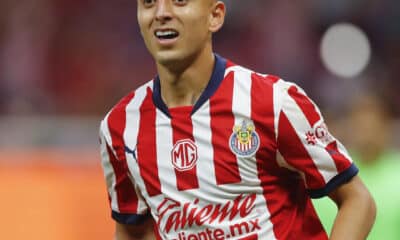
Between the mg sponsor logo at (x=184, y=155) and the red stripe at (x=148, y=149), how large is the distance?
0.08 meters

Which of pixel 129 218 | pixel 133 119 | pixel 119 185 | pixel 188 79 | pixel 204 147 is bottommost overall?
pixel 129 218

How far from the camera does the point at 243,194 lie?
3.12 m

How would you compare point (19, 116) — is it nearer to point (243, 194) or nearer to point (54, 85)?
point (54, 85)

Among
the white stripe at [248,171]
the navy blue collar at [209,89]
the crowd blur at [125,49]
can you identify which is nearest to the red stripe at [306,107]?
the white stripe at [248,171]

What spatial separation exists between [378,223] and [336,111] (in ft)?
11.7

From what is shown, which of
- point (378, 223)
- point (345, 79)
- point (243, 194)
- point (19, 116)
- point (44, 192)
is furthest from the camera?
point (345, 79)

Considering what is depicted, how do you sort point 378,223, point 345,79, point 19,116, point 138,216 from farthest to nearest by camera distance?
point 345,79 → point 19,116 → point 378,223 → point 138,216

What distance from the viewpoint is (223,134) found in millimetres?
3150

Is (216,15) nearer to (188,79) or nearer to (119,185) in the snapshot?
(188,79)

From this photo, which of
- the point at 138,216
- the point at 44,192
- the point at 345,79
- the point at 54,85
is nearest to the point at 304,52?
the point at 345,79

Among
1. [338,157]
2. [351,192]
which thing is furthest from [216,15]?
[351,192]

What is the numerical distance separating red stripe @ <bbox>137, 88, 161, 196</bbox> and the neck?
0.32 feet

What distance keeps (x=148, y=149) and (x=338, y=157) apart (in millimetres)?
592

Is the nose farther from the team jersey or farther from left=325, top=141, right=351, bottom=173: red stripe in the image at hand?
left=325, top=141, right=351, bottom=173: red stripe
